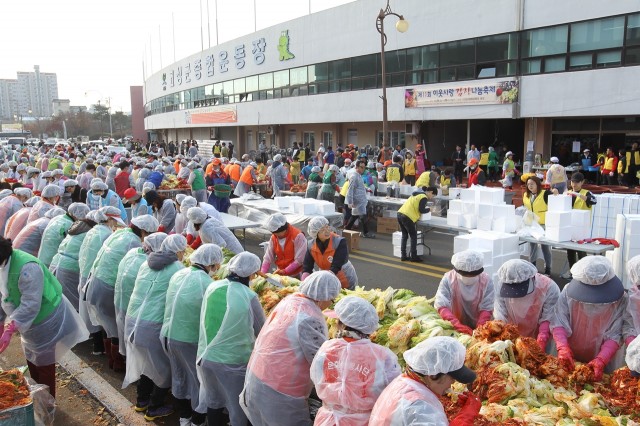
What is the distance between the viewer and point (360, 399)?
3.29 metres

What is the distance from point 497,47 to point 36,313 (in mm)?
20333

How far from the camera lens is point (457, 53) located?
2289 cm

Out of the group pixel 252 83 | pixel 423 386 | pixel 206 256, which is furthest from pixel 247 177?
pixel 252 83

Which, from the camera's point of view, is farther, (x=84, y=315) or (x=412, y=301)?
(x=84, y=315)

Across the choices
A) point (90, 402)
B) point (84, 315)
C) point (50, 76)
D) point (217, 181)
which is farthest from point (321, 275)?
point (50, 76)

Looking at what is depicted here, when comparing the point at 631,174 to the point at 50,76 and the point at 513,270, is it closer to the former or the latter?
the point at 513,270

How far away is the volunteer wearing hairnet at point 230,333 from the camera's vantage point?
4434 mm

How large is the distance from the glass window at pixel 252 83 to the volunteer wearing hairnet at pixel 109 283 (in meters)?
31.4

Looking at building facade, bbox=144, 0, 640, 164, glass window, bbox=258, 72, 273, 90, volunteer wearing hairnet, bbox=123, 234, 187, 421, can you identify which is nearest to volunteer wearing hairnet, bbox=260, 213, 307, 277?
volunteer wearing hairnet, bbox=123, 234, 187, 421

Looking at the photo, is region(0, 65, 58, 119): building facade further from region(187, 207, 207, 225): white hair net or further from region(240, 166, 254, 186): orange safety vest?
region(187, 207, 207, 225): white hair net

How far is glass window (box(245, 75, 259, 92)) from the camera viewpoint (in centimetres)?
3675

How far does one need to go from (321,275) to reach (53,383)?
3441mm

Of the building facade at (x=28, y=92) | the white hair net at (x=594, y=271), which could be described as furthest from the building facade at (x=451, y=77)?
the building facade at (x=28, y=92)

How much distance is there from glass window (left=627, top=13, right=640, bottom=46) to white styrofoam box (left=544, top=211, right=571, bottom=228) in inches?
476
